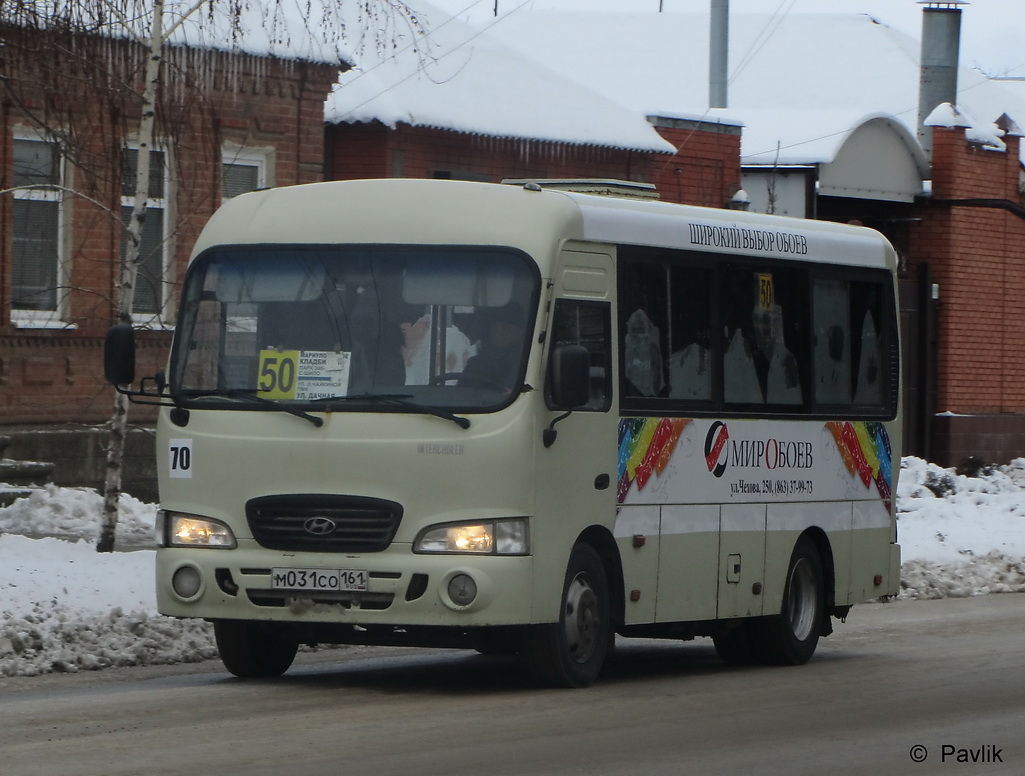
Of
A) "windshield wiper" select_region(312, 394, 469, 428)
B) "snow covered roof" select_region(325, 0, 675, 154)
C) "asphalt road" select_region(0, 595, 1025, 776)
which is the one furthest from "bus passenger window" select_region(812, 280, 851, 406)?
"snow covered roof" select_region(325, 0, 675, 154)

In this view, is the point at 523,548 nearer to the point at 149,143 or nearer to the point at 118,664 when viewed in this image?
the point at 118,664

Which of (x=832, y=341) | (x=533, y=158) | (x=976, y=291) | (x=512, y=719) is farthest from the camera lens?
(x=976, y=291)

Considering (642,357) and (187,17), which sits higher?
(187,17)

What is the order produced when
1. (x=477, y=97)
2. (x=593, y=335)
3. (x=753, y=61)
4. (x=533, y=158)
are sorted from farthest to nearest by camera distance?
(x=753, y=61) → (x=533, y=158) → (x=477, y=97) → (x=593, y=335)

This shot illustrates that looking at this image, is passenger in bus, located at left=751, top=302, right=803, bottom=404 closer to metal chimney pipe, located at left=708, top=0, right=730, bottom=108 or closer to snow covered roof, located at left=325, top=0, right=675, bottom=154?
snow covered roof, located at left=325, top=0, right=675, bottom=154

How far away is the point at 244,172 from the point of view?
2156cm

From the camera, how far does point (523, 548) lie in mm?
9961

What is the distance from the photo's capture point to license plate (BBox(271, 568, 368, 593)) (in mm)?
9930

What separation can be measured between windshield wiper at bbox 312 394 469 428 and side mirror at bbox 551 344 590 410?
474mm

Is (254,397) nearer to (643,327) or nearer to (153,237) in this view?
(643,327)

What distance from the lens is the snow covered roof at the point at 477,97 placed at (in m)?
22.9

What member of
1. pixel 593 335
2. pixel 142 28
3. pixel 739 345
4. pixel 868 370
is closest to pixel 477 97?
pixel 142 28

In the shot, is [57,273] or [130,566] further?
[57,273]

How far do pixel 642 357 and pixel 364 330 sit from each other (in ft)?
5.42
